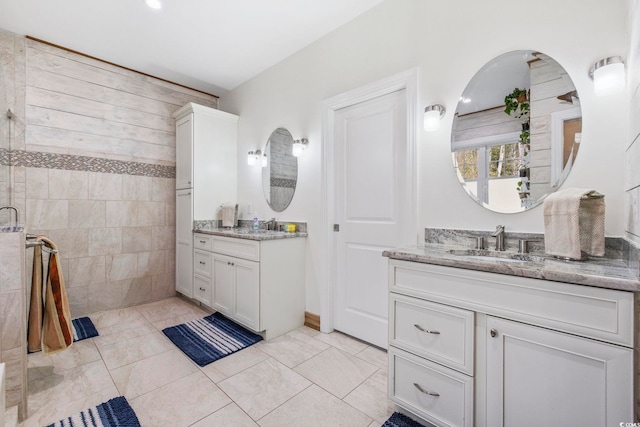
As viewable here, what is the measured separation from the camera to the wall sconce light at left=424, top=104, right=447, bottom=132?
1830 millimetres

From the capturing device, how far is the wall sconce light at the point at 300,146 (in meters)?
2.69

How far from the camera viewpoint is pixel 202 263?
10.0 ft

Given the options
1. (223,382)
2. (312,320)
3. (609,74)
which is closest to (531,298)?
(609,74)

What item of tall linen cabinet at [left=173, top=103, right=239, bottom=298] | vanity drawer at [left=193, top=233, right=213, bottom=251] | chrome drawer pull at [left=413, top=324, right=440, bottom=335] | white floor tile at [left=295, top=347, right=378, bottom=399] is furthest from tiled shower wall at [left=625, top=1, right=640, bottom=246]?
tall linen cabinet at [left=173, top=103, right=239, bottom=298]

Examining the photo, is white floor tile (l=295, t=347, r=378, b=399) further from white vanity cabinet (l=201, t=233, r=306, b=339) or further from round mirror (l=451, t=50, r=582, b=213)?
round mirror (l=451, t=50, r=582, b=213)

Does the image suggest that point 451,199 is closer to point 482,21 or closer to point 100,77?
point 482,21

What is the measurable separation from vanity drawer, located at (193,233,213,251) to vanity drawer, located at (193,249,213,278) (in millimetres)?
52

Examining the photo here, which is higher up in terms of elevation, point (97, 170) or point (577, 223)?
point (97, 170)

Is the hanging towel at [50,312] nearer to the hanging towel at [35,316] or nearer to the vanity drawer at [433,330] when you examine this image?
the hanging towel at [35,316]

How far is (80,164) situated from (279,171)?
1968mm

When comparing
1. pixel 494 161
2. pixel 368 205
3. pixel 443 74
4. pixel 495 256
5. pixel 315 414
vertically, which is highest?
Answer: pixel 443 74

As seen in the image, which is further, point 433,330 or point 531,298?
point 433,330

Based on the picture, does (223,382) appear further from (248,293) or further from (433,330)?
(433,330)

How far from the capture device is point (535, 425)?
3.60 feet
